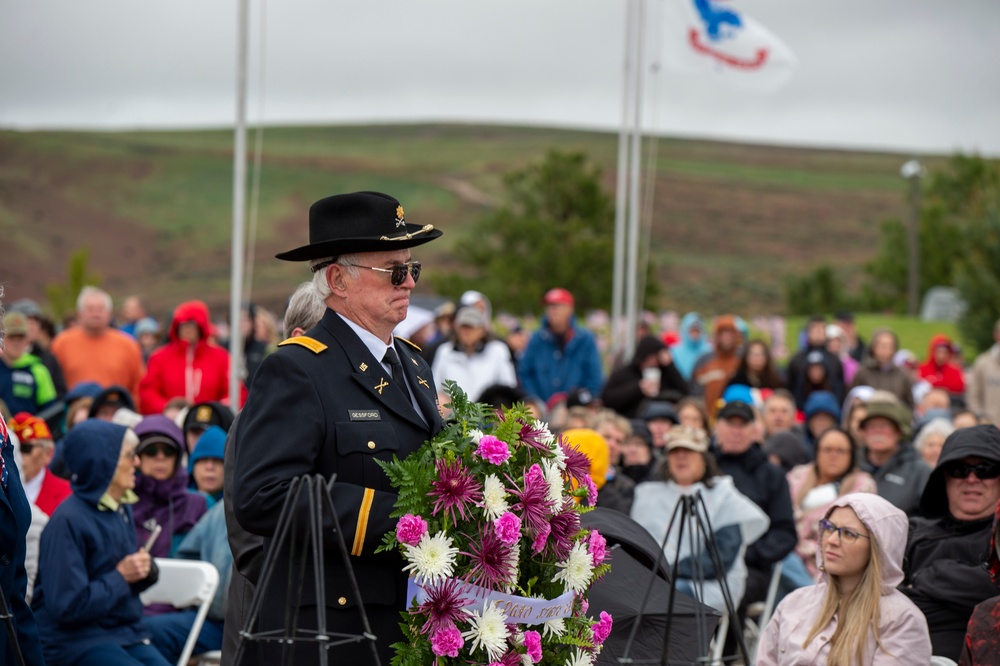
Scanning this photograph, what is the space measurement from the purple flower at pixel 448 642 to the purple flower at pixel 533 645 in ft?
0.61

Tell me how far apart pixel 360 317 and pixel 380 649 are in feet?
2.87

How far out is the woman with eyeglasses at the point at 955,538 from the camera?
5090 millimetres

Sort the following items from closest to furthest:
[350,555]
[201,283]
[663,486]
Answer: [350,555] < [663,486] < [201,283]

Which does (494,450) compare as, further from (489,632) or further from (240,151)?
(240,151)

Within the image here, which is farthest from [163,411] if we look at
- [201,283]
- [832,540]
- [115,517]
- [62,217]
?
[62,217]

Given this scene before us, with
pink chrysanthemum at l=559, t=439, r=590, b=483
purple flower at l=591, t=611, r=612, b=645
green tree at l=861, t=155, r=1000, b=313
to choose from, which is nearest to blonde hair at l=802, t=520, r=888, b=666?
purple flower at l=591, t=611, r=612, b=645

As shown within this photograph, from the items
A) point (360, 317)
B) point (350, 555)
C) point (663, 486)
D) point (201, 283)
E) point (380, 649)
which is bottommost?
point (201, 283)

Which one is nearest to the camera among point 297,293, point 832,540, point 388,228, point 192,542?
point 388,228

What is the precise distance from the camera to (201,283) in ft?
217

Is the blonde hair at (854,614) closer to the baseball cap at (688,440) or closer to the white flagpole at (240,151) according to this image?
the baseball cap at (688,440)

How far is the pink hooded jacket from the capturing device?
15.3ft

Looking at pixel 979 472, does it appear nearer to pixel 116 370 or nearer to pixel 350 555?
pixel 350 555

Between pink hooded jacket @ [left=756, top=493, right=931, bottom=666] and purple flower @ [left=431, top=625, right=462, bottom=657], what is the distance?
2.16 meters

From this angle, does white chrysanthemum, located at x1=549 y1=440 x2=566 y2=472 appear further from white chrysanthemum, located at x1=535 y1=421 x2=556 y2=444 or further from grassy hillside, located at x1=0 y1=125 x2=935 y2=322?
grassy hillside, located at x1=0 y1=125 x2=935 y2=322
